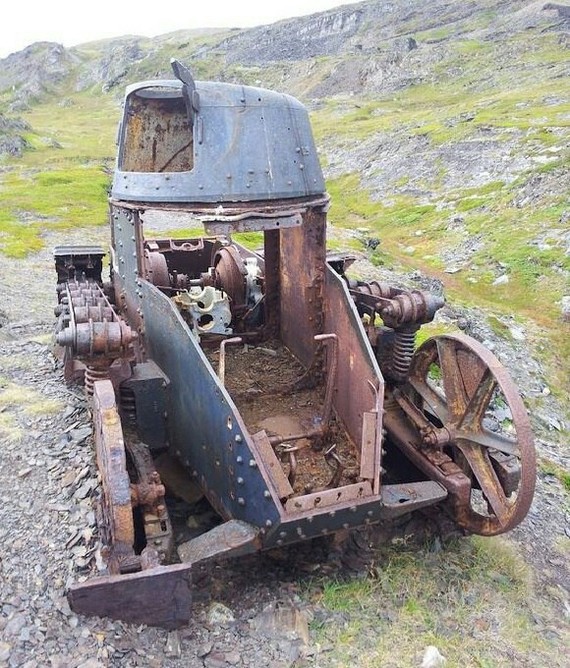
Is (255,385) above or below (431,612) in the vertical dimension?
above

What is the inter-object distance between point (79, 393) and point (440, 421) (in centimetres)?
432

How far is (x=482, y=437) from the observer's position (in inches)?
240

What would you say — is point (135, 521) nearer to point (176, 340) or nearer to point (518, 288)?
point (176, 340)

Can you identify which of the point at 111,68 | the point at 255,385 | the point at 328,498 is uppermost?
the point at 328,498

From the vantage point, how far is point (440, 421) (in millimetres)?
6836

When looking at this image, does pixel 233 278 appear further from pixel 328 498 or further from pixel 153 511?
pixel 328 498

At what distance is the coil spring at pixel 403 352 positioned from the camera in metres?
7.24

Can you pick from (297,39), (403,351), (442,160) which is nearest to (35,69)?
(297,39)

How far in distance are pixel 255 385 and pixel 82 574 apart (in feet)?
10.0

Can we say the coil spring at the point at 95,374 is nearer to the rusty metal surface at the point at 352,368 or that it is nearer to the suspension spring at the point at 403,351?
the rusty metal surface at the point at 352,368

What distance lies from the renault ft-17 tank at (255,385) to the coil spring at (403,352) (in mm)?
16

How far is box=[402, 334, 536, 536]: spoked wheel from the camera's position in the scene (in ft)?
17.9

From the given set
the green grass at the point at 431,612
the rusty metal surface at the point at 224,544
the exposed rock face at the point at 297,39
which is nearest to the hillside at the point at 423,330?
the green grass at the point at 431,612

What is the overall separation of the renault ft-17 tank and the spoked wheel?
0.02 m
